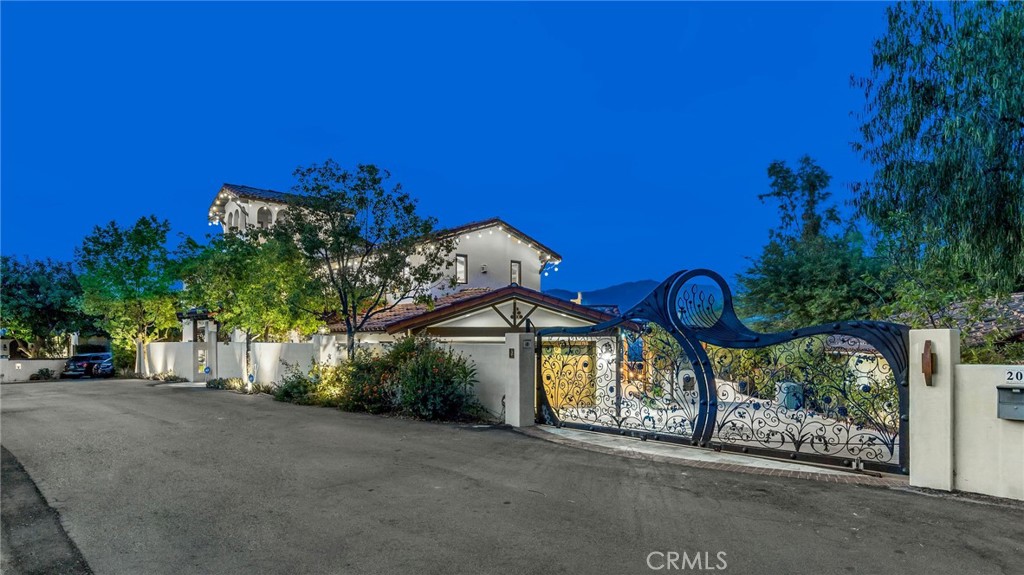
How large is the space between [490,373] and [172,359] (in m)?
21.9

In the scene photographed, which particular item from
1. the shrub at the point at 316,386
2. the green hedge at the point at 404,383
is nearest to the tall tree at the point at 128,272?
the shrub at the point at 316,386

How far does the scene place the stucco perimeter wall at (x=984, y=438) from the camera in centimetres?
646

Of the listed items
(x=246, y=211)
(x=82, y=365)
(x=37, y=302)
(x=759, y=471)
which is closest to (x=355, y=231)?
(x=759, y=471)

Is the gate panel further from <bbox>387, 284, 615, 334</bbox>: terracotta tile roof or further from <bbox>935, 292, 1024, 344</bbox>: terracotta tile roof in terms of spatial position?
<bbox>387, 284, 615, 334</bbox>: terracotta tile roof

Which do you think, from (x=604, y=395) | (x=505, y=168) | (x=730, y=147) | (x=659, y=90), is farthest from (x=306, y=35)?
(x=604, y=395)

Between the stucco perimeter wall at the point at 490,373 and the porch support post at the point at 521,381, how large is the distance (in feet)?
1.35

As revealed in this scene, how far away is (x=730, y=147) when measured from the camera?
126062 millimetres

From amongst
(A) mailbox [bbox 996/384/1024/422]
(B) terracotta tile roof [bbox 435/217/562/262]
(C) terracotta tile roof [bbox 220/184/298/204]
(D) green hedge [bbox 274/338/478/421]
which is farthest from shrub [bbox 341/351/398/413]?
(C) terracotta tile roof [bbox 220/184/298/204]

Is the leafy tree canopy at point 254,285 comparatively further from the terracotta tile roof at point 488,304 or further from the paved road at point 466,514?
the paved road at point 466,514

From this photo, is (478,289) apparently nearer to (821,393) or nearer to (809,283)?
(809,283)

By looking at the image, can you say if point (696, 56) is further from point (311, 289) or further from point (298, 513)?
point (298, 513)

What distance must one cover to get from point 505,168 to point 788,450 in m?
137

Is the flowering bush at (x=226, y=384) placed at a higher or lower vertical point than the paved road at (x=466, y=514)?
lower

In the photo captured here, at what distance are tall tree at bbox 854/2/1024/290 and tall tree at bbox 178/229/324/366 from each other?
45.4 ft
